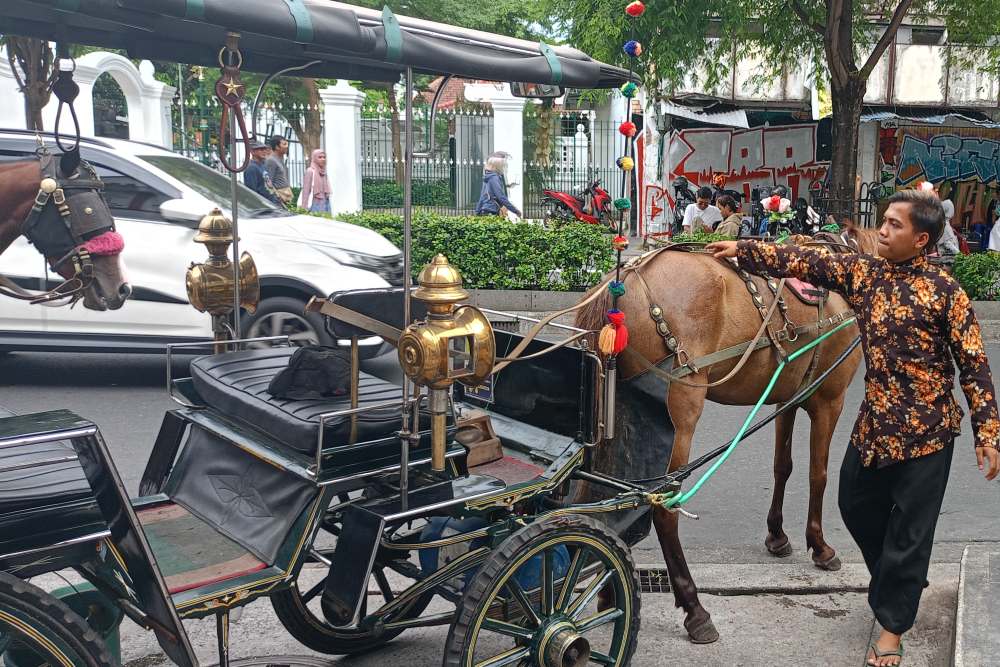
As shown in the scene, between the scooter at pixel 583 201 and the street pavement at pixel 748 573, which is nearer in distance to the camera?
the street pavement at pixel 748 573

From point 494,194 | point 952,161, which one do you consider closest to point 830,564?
point 494,194

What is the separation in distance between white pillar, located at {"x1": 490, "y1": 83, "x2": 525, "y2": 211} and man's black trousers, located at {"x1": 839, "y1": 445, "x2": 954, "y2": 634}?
1285 cm

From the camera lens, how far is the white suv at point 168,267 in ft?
24.1

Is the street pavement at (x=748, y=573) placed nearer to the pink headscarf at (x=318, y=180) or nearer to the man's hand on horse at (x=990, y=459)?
the man's hand on horse at (x=990, y=459)

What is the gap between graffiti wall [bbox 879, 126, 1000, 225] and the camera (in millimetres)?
18125

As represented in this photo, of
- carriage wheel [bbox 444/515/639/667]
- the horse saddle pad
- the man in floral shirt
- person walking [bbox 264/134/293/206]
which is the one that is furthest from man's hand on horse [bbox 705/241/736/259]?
person walking [bbox 264/134/293/206]

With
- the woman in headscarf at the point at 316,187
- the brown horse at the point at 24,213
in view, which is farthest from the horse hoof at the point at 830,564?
the woman in headscarf at the point at 316,187

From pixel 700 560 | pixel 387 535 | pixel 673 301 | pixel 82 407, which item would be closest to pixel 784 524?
pixel 700 560

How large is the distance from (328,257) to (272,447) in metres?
4.38

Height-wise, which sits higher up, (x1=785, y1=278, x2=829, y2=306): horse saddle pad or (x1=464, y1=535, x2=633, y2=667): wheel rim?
(x1=785, y1=278, x2=829, y2=306): horse saddle pad

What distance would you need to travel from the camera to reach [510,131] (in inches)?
636

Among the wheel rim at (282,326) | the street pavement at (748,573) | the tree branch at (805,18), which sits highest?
the tree branch at (805,18)

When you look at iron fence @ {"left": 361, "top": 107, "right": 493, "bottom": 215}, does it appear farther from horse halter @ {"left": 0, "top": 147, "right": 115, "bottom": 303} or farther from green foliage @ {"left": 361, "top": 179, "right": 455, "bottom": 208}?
horse halter @ {"left": 0, "top": 147, "right": 115, "bottom": 303}

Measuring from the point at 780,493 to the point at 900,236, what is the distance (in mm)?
1846
